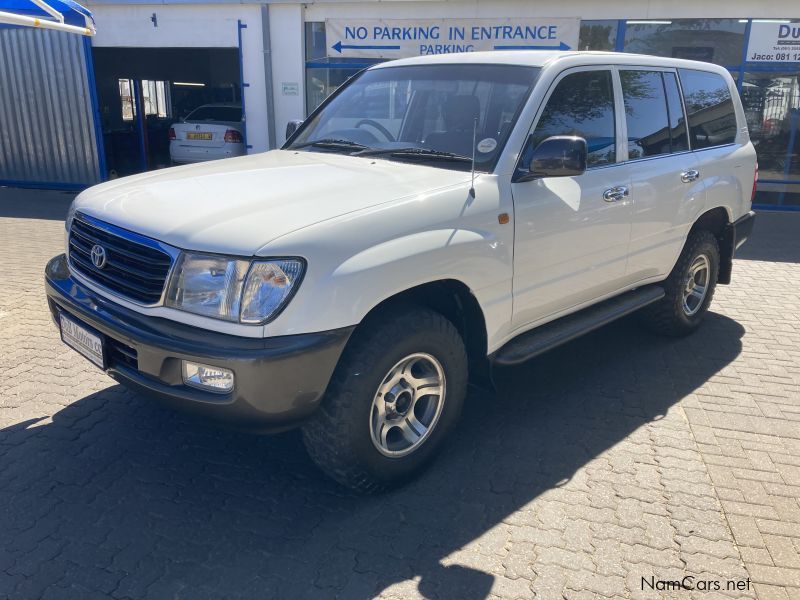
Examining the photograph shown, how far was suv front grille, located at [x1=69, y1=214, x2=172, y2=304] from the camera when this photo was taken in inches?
109

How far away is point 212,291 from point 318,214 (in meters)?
0.53

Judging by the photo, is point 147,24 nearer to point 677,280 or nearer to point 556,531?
point 677,280

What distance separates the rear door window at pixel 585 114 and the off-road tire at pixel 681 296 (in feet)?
4.50

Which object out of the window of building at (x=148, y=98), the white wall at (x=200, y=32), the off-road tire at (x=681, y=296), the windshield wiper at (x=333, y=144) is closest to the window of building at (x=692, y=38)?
the white wall at (x=200, y=32)

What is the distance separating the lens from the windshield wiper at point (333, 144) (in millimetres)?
3865

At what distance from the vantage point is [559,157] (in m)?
3.25

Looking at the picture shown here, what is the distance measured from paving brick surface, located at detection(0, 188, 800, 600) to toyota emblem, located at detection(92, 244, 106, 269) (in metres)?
1.06

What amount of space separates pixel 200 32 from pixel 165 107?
8005mm

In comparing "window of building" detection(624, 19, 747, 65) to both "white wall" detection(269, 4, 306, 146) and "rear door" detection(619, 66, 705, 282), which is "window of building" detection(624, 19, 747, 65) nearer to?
"white wall" detection(269, 4, 306, 146)

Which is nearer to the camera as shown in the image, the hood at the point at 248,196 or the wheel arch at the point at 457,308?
the hood at the point at 248,196

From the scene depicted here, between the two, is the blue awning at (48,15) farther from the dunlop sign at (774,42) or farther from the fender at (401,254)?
the dunlop sign at (774,42)

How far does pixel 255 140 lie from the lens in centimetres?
1200

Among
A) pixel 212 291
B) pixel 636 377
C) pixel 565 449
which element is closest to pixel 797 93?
pixel 636 377

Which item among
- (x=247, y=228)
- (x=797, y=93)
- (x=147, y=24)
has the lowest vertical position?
(x=247, y=228)
